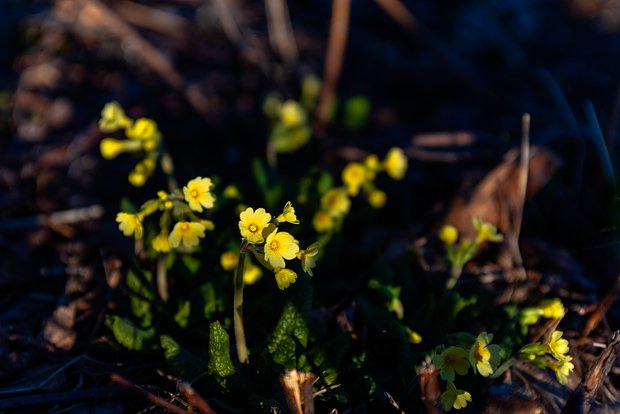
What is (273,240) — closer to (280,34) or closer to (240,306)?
(240,306)

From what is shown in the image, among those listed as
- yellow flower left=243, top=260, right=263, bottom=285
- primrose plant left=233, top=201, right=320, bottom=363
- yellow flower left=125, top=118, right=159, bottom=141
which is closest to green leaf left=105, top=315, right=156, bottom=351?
yellow flower left=243, top=260, right=263, bottom=285

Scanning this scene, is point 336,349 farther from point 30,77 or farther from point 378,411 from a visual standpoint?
point 30,77

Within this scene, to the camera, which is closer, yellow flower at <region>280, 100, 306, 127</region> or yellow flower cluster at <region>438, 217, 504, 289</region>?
yellow flower cluster at <region>438, 217, 504, 289</region>

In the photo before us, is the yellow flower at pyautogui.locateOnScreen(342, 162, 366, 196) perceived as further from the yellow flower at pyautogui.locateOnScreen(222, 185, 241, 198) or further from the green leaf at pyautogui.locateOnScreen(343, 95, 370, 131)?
the green leaf at pyautogui.locateOnScreen(343, 95, 370, 131)

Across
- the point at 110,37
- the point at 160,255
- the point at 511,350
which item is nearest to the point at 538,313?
the point at 511,350

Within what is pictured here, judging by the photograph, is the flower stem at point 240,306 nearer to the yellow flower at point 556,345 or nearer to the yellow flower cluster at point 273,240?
the yellow flower cluster at point 273,240

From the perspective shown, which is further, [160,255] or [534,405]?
[160,255]
